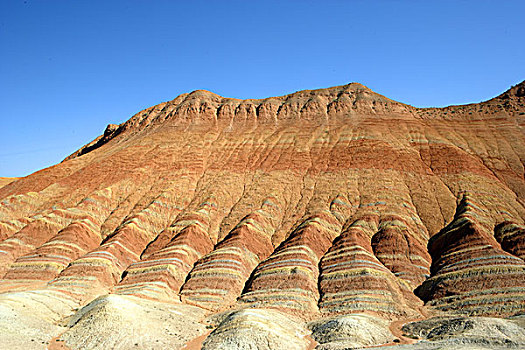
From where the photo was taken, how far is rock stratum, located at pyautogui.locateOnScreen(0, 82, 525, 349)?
38.5 meters

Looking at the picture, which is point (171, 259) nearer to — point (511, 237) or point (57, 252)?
point (57, 252)

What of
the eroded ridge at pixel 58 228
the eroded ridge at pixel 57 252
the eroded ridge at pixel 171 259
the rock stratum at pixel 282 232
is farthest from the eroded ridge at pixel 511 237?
the eroded ridge at pixel 58 228

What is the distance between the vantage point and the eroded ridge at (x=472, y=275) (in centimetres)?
4378

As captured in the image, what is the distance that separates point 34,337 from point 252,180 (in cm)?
4924

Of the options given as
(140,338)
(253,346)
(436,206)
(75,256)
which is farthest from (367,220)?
(75,256)

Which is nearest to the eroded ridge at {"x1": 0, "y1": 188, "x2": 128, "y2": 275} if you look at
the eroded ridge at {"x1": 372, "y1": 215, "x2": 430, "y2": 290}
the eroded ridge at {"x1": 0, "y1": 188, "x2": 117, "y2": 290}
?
Answer: the eroded ridge at {"x1": 0, "y1": 188, "x2": 117, "y2": 290}

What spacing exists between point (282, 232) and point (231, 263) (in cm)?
1277

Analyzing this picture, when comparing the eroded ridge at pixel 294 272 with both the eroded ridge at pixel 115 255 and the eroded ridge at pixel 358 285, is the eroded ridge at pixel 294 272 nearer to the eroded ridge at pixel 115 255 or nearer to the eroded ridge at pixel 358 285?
the eroded ridge at pixel 358 285

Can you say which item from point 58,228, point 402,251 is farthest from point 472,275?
point 58,228

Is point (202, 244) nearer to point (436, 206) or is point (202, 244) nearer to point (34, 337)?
point (34, 337)

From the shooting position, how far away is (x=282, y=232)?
65.1 meters

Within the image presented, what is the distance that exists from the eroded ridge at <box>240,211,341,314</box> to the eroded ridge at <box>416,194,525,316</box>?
14577mm

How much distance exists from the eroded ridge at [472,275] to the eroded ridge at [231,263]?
2392cm

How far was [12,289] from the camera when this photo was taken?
51.8 meters
